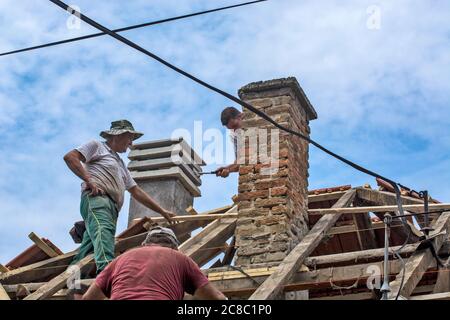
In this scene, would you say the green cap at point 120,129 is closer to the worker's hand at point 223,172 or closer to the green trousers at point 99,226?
the green trousers at point 99,226

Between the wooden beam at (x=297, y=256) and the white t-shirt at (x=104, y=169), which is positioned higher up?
the white t-shirt at (x=104, y=169)

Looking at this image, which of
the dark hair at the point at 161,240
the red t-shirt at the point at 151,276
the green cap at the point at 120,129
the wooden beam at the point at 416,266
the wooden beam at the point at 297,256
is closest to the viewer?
the red t-shirt at the point at 151,276

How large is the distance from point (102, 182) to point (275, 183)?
167 centimetres

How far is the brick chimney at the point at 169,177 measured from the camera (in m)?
11.6

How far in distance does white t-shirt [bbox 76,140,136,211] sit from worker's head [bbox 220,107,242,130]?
1562mm

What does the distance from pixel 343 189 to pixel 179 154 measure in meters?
3.66

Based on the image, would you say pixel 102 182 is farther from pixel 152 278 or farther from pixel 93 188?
pixel 152 278

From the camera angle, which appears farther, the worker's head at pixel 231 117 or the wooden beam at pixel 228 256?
the worker's head at pixel 231 117

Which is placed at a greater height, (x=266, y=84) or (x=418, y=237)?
(x=266, y=84)

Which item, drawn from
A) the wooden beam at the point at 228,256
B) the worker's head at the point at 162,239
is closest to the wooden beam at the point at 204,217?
the wooden beam at the point at 228,256
